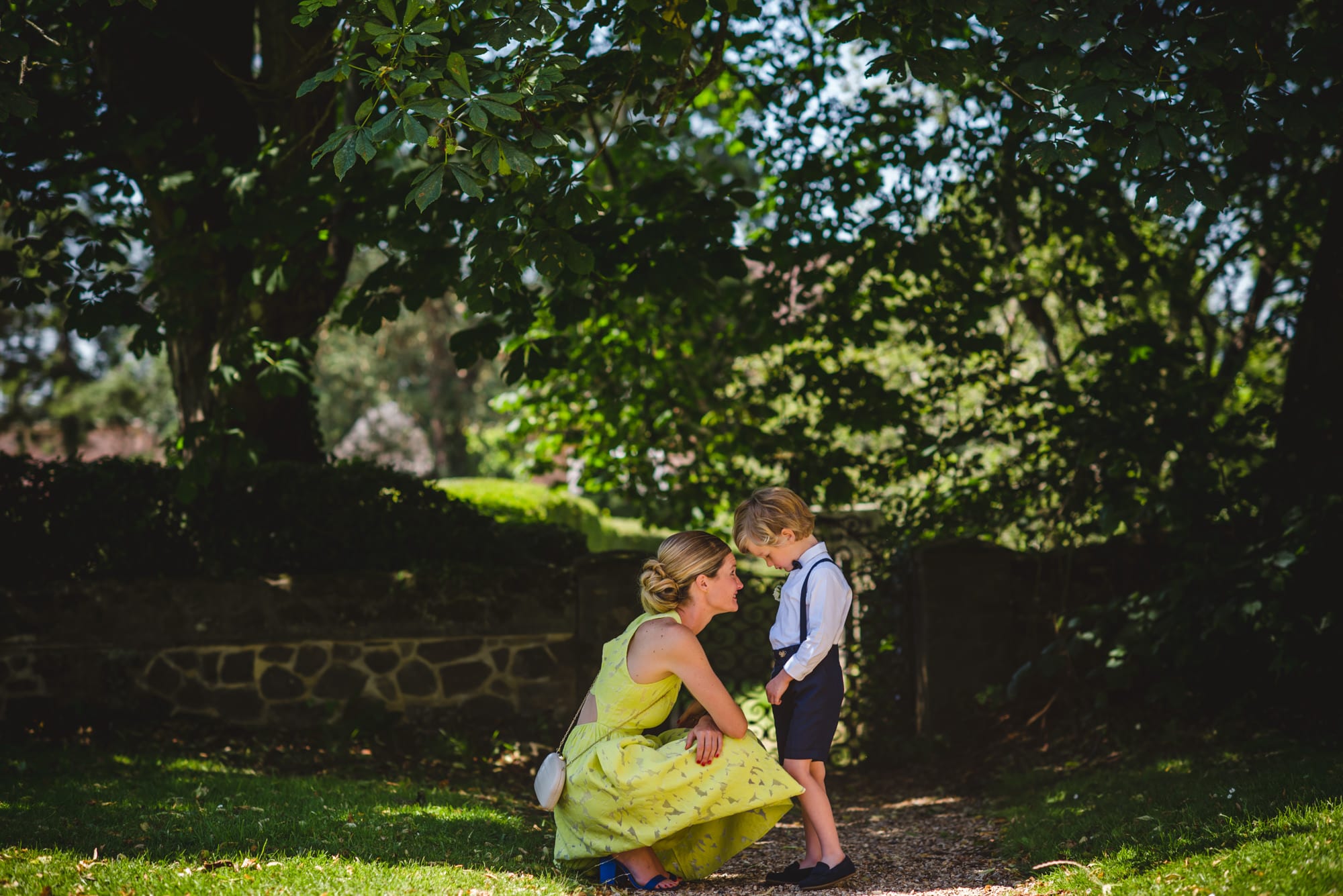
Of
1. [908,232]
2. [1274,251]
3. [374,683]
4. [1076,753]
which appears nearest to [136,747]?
[374,683]

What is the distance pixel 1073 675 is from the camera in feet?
22.4

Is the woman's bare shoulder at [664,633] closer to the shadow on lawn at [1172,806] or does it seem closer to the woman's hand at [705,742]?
the woman's hand at [705,742]

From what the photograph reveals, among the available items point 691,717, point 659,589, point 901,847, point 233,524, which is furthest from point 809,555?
point 233,524

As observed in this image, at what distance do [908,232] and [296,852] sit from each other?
19.4 feet

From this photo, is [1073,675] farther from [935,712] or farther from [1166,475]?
[1166,475]

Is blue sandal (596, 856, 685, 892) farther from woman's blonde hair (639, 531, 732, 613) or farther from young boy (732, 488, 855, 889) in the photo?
woman's blonde hair (639, 531, 732, 613)

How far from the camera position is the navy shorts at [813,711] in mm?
3844

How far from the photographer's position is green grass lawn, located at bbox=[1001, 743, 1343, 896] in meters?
3.32

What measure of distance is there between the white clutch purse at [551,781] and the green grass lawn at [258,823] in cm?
28

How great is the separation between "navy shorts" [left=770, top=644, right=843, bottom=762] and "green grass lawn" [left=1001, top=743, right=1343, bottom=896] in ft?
3.21

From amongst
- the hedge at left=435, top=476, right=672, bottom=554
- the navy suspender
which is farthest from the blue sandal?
the hedge at left=435, top=476, right=672, bottom=554

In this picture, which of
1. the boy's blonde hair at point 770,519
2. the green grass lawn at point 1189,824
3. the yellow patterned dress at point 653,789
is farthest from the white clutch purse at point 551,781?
the green grass lawn at point 1189,824

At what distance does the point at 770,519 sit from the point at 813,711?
0.76m

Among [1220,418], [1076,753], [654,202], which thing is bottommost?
[1076,753]
